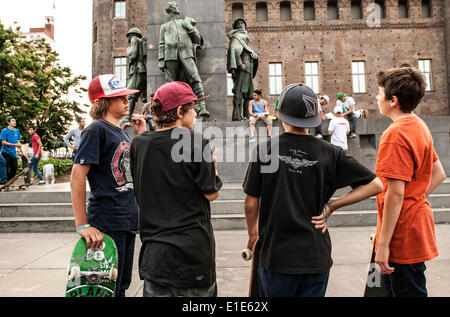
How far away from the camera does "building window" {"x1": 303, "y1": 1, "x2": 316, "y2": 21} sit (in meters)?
28.8

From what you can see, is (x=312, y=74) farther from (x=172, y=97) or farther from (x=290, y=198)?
(x=290, y=198)

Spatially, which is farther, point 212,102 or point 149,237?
point 212,102

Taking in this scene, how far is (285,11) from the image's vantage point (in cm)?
2908

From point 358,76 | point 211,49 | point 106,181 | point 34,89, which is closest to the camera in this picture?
point 106,181

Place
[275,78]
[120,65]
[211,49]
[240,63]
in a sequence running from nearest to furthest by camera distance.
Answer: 1. [240,63]
2. [211,49]
3. [120,65]
4. [275,78]

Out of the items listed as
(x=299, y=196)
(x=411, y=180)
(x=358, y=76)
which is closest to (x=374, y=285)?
(x=411, y=180)

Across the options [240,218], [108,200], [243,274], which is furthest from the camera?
[240,218]

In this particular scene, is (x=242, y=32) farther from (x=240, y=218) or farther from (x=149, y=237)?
(x=149, y=237)

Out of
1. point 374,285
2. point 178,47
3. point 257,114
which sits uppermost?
point 178,47

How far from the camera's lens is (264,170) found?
5.97 feet

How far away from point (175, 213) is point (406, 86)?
1.50 meters

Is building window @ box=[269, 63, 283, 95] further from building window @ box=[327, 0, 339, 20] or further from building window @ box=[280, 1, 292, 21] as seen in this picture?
building window @ box=[327, 0, 339, 20]

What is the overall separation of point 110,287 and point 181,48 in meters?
7.82
